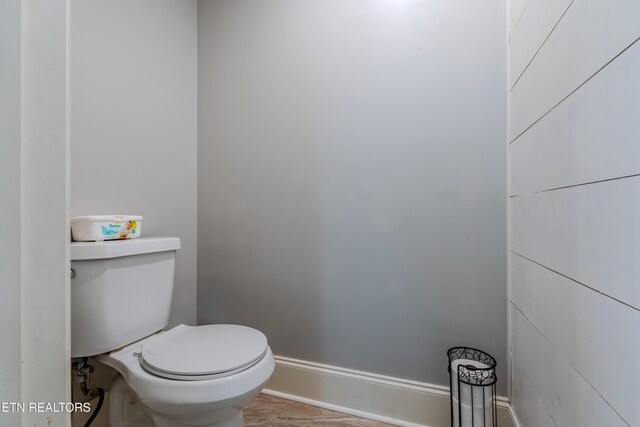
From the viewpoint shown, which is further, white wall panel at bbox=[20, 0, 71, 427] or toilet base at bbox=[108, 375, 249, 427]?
toilet base at bbox=[108, 375, 249, 427]

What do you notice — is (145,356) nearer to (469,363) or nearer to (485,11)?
(469,363)

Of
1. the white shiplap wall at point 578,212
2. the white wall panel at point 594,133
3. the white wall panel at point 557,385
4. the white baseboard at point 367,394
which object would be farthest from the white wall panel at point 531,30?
the white baseboard at point 367,394

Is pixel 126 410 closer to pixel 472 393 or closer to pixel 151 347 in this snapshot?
pixel 151 347

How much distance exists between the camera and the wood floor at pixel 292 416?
118cm

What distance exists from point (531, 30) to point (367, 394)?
1.42m

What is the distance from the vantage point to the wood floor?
1.18m

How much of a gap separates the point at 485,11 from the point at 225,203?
1380mm

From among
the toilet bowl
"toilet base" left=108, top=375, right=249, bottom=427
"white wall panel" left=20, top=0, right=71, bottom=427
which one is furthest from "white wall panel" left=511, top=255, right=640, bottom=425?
"white wall panel" left=20, top=0, right=71, bottom=427

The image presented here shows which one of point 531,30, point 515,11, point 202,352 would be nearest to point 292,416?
point 202,352


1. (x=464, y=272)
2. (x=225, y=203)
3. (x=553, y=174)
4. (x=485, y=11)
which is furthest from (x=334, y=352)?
(x=485, y=11)

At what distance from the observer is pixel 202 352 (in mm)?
908

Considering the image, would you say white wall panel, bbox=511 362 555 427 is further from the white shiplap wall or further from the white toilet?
the white toilet

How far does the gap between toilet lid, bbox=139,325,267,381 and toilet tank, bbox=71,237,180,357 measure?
98mm

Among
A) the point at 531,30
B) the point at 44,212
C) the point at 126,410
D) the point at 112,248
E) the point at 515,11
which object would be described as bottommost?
the point at 126,410
